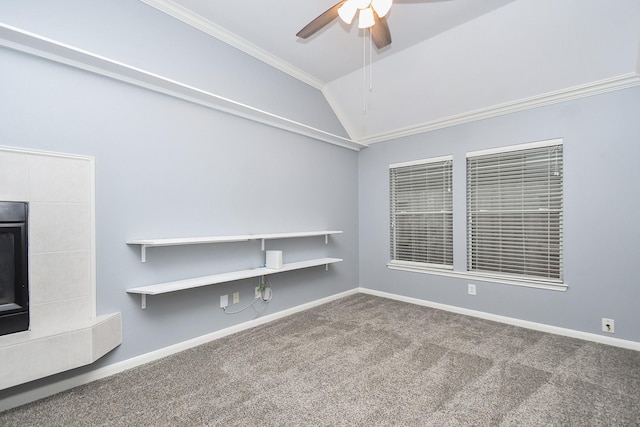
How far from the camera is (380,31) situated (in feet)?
7.39

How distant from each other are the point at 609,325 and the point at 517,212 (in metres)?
1.35

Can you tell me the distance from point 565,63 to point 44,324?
494 cm

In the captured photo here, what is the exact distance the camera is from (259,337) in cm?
307

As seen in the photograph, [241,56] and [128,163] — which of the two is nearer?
[128,163]

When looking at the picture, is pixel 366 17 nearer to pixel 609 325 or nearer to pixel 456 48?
pixel 456 48

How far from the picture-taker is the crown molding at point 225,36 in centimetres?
263

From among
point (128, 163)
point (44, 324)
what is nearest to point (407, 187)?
point (128, 163)

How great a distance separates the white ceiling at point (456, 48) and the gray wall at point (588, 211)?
214 mm

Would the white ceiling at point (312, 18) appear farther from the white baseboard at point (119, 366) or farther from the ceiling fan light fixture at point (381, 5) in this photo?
the white baseboard at point (119, 366)

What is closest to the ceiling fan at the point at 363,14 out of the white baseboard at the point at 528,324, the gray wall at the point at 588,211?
the gray wall at the point at 588,211

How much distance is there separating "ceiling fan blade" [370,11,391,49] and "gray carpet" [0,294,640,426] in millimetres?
A: 2690

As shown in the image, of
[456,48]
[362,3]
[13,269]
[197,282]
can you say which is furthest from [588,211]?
[13,269]

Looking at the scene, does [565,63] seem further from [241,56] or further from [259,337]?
[259,337]

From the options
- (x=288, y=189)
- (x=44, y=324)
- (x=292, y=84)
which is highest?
(x=292, y=84)
